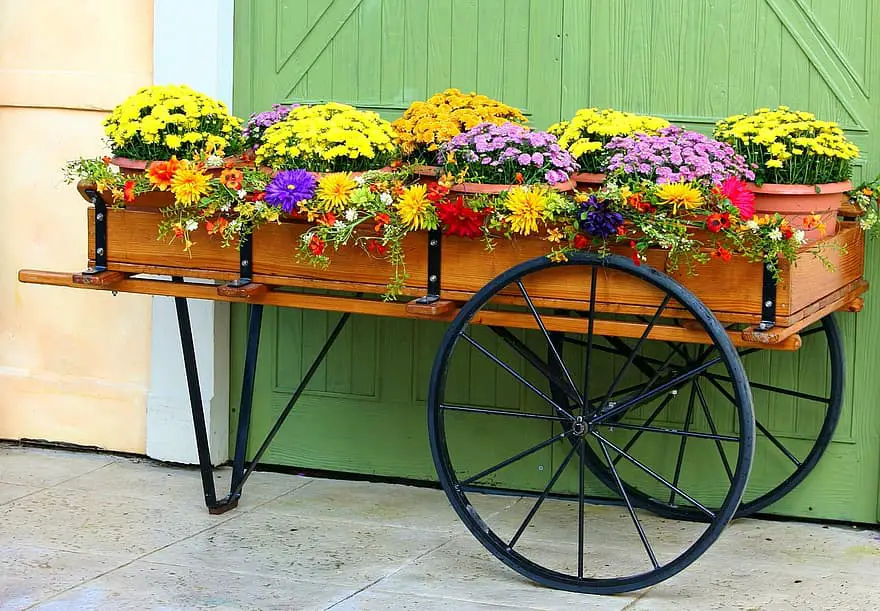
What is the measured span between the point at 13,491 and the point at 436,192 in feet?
6.76

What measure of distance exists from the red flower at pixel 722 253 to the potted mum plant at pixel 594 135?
0.46 m

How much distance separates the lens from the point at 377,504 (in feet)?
15.1

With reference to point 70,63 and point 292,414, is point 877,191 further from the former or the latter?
point 70,63

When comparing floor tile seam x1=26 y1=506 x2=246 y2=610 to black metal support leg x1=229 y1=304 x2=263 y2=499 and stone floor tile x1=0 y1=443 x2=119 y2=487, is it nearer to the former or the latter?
black metal support leg x1=229 y1=304 x2=263 y2=499

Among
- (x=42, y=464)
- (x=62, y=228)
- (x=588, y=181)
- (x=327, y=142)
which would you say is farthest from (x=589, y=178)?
(x=42, y=464)

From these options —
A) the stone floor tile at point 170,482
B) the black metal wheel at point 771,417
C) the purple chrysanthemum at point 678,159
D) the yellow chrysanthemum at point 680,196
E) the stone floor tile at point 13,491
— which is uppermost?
the purple chrysanthemum at point 678,159

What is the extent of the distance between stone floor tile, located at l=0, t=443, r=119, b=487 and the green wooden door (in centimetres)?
64

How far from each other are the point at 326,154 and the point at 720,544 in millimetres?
1709

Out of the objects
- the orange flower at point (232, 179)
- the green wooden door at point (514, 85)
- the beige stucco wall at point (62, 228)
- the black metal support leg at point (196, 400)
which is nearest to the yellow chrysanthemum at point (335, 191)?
the orange flower at point (232, 179)

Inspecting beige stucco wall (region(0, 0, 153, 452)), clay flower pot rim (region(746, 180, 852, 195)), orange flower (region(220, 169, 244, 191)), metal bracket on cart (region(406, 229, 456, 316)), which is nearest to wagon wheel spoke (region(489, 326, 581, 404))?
metal bracket on cart (region(406, 229, 456, 316))

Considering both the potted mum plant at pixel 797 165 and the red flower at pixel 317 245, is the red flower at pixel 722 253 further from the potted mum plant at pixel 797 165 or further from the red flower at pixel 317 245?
the red flower at pixel 317 245

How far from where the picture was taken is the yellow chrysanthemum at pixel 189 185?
391cm

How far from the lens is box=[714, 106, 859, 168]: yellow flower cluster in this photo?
12.2 feet

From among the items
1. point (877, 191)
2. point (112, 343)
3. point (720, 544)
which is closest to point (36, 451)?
point (112, 343)
